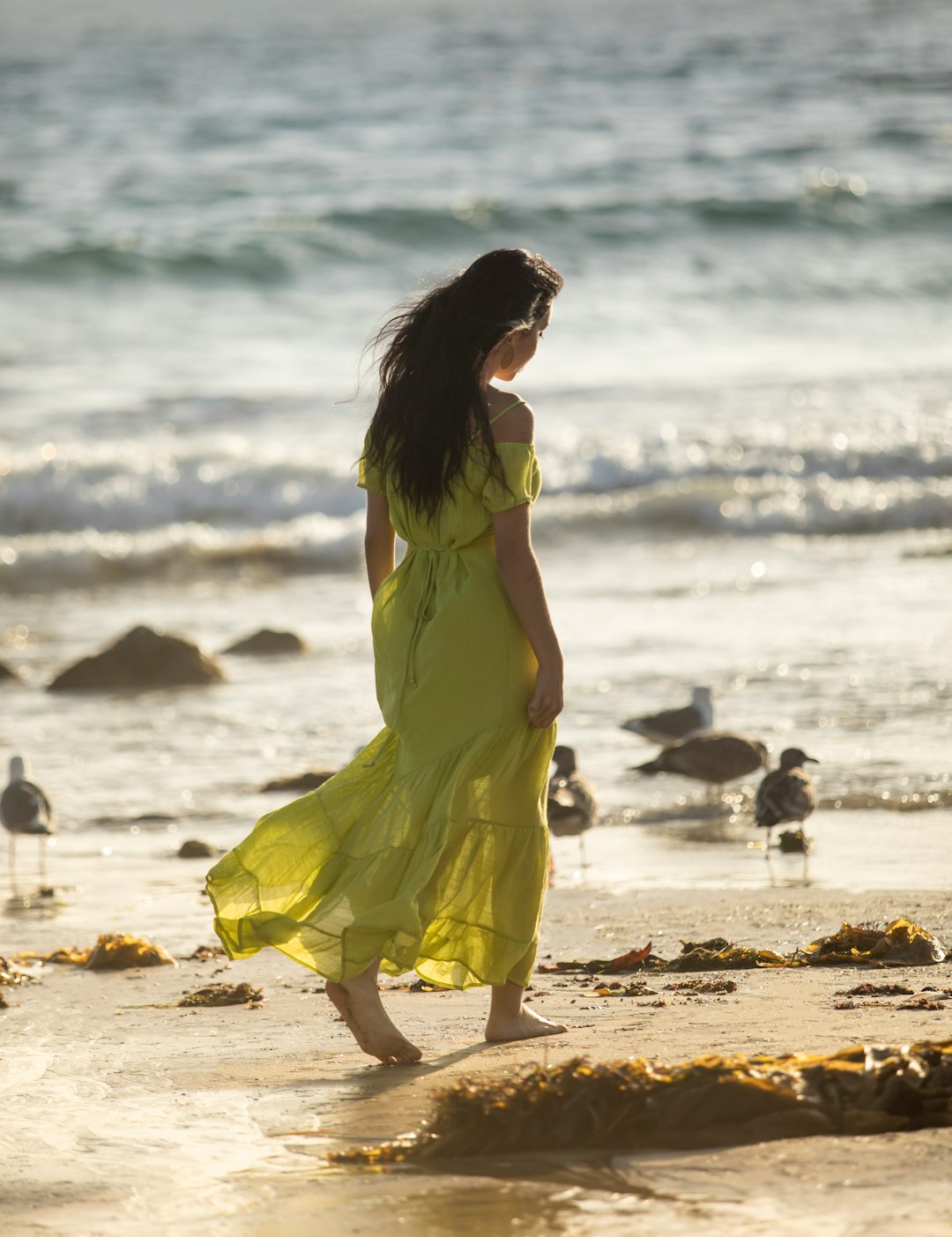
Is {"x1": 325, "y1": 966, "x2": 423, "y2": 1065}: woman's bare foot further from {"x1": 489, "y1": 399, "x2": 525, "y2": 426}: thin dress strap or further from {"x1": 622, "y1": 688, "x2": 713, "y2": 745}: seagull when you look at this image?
{"x1": 622, "y1": 688, "x2": 713, "y2": 745}: seagull

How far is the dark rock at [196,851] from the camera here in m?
6.77

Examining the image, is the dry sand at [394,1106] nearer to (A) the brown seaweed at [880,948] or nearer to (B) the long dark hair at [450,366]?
(A) the brown seaweed at [880,948]

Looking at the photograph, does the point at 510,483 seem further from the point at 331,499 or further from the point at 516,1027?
the point at 331,499

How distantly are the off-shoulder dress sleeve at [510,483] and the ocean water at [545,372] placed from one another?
20.2 inches

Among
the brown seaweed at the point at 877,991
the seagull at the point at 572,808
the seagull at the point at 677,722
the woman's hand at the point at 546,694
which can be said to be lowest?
the brown seaweed at the point at 877,991

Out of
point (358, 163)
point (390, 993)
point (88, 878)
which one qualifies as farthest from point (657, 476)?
point (358, 163)

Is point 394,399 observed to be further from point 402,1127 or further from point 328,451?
point 328,451

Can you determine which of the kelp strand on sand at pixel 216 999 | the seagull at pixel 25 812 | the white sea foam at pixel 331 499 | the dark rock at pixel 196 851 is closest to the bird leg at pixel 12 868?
the seagull at pixel 25 812

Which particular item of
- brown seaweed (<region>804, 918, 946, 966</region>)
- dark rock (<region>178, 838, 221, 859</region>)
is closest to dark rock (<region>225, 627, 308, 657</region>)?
dark rock (<region>178, 838, 221, 859</region>)

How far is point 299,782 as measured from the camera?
25.6 ft

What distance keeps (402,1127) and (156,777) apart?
5017 mm

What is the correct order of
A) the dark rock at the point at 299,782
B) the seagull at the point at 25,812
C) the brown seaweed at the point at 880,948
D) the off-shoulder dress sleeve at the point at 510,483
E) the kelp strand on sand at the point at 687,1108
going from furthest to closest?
the dark rock at the point at 299,782, the seagull at the point at 25,812, the brown seaweed at the point at 880,948, the off-shoulder dress sleeve at the point at 510,483, the kelp strand on sand at the point at 687,1108

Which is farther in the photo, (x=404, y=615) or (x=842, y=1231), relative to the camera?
(x=404, y=615)

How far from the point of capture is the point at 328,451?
60.0 feet
